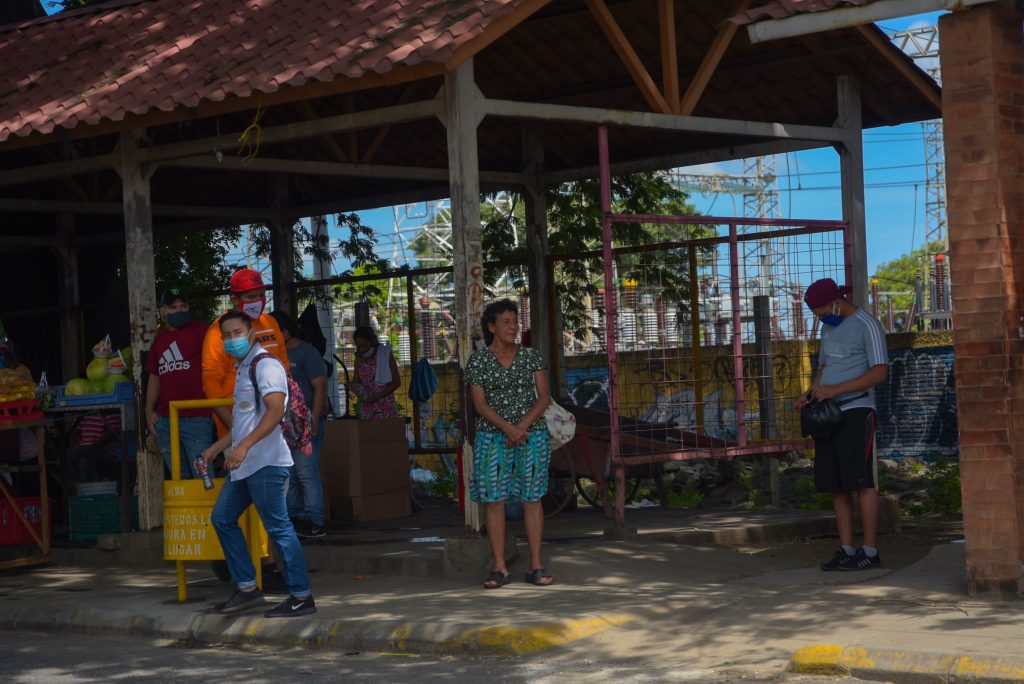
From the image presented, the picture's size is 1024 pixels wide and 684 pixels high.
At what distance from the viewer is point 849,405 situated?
372 inches

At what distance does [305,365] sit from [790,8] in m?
4.60

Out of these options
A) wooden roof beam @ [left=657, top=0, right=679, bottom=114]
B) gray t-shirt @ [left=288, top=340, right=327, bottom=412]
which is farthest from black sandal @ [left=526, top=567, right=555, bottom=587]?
wooden roof beam @ [left=657, top=0, right=679, bottom=114]

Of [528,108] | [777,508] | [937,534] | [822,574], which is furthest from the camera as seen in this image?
[777,508]

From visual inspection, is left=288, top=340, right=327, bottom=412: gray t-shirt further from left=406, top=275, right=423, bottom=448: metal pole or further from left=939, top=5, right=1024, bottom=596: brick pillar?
left=939, top=5, right=1024, bottom=596: brick pillar

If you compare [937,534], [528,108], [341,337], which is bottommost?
[937,534]

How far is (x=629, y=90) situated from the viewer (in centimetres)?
1356

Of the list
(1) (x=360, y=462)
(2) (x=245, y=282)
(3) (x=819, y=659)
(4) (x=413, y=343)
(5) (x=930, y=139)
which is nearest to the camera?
(3) (x=819, y=659)

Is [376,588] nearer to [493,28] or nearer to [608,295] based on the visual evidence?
[608,295]

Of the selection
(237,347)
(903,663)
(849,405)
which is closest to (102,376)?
(237,347)

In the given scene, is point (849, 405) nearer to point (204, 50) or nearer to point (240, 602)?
point (240, 602)

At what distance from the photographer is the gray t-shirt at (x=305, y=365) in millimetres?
10914

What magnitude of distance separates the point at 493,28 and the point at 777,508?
228 inches

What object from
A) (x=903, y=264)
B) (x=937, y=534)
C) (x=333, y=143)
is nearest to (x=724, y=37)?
(x=333, y=143)

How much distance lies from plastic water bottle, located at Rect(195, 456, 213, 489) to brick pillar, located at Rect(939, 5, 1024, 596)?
4.45 m
